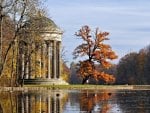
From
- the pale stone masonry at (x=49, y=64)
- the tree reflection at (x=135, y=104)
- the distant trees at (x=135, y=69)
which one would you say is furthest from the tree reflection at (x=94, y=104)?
the distant trees at (x=135, y=69)

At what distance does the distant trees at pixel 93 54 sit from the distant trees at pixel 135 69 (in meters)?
66.5

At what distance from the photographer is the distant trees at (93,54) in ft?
328

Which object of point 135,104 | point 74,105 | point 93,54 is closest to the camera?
point 74,105

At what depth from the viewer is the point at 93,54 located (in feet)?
329

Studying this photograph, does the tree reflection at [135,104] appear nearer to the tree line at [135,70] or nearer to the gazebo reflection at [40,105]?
the gazebo reflection at [40,105]

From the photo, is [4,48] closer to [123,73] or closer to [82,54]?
[82,54]

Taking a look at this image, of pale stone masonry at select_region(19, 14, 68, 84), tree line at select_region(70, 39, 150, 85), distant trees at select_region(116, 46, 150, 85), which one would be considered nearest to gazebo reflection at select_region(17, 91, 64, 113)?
pale stone masonry at select_region(19, 14, 68, 84)

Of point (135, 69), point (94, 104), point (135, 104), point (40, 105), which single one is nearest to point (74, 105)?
point (94, 104)

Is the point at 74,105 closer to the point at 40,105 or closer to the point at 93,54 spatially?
the point at 40,105

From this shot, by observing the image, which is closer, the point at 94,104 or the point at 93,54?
the point at 94,104

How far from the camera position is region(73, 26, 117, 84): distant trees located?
9988 cm

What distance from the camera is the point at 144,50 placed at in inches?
7249

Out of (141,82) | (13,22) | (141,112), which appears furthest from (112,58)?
(141,112)

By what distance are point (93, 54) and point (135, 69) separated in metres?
73.2
